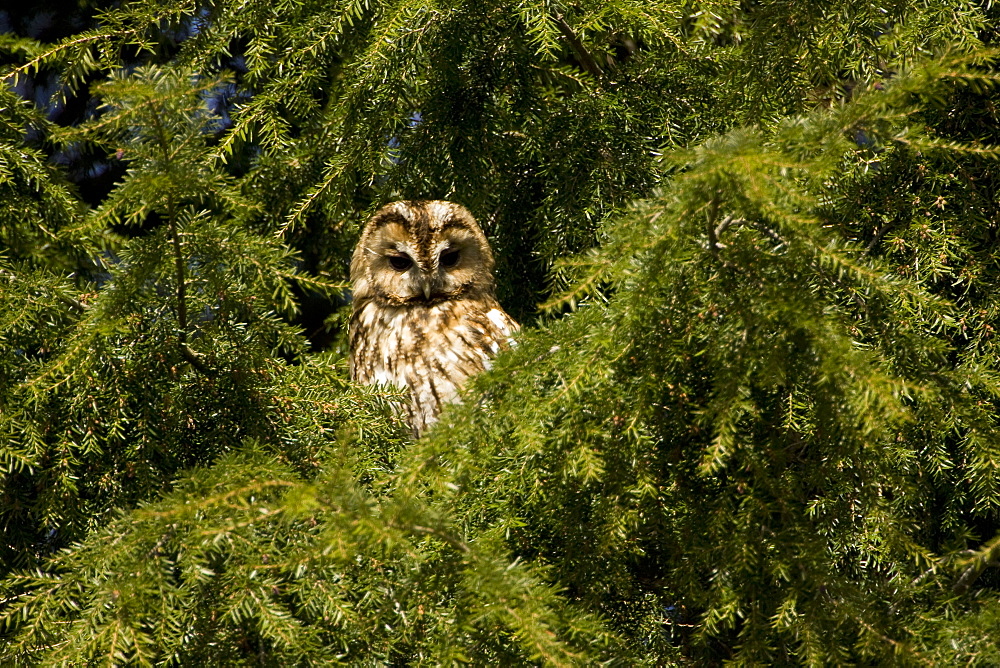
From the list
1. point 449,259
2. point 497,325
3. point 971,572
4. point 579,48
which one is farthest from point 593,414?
point 449,259

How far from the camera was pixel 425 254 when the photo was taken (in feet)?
8.51

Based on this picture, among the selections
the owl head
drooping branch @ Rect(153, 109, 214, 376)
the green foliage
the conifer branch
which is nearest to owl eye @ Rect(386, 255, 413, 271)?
the owl head

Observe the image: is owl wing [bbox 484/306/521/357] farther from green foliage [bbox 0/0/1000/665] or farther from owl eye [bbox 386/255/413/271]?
green foliage [bbox 0/0/1000/665]

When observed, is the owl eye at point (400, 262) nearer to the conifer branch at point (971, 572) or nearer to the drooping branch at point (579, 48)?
the drooping branch at point (579, 48)

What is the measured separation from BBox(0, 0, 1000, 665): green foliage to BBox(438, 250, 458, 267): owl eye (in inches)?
26.1

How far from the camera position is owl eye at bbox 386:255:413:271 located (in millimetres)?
2625

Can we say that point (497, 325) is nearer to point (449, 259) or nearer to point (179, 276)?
point (449, 259)

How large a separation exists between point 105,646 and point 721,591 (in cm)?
76

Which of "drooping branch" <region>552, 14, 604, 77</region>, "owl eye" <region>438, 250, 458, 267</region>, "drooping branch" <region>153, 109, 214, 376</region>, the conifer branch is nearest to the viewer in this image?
the conifer branch

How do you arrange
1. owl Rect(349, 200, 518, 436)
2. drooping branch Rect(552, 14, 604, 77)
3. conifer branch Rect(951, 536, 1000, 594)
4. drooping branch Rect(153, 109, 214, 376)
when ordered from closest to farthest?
conifer branch Rect(951, 536, 1000, 594)
drooping branch Rect(153, 109, 214, 376)
drooping branch Rect(552, 14, 604, 77)
owl Rect(349, 200, 518, 436)

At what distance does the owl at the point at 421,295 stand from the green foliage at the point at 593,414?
602 mm

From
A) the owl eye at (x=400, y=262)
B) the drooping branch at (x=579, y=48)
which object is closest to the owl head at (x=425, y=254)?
the owl eye at (x=400, y=262)

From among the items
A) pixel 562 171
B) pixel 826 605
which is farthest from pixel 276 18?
Answer: pixel 826 605

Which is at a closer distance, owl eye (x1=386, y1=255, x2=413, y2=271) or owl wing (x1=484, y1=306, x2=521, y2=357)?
owl wing (x1=484, y1=306, x2=521, y2=357)
